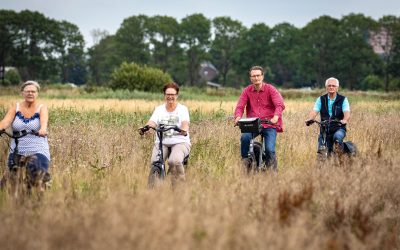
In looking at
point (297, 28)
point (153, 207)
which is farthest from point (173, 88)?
point (297, 28)

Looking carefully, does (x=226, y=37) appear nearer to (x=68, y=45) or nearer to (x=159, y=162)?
(x=68, y=45)

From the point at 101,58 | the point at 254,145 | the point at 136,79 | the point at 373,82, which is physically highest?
the point at 101,58

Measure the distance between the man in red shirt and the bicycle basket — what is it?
209 millimetres

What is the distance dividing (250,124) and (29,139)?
10.9ft

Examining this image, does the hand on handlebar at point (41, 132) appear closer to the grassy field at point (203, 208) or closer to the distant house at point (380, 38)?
the grassy field at point (203, 208)

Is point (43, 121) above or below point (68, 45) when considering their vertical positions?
below

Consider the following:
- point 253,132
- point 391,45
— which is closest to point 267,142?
point 253,132

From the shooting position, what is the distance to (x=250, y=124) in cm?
779

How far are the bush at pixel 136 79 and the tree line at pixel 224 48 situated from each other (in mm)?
35008

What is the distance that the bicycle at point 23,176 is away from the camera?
564 cm

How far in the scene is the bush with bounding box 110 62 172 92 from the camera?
42.0m

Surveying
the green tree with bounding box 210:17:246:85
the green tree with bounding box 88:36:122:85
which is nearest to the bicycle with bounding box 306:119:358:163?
the green tree with bounding box 210:17:246:85

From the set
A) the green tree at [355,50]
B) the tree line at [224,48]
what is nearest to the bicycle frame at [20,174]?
the tree line at [224,48]

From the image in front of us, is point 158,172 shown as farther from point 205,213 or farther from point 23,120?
point 205,213
